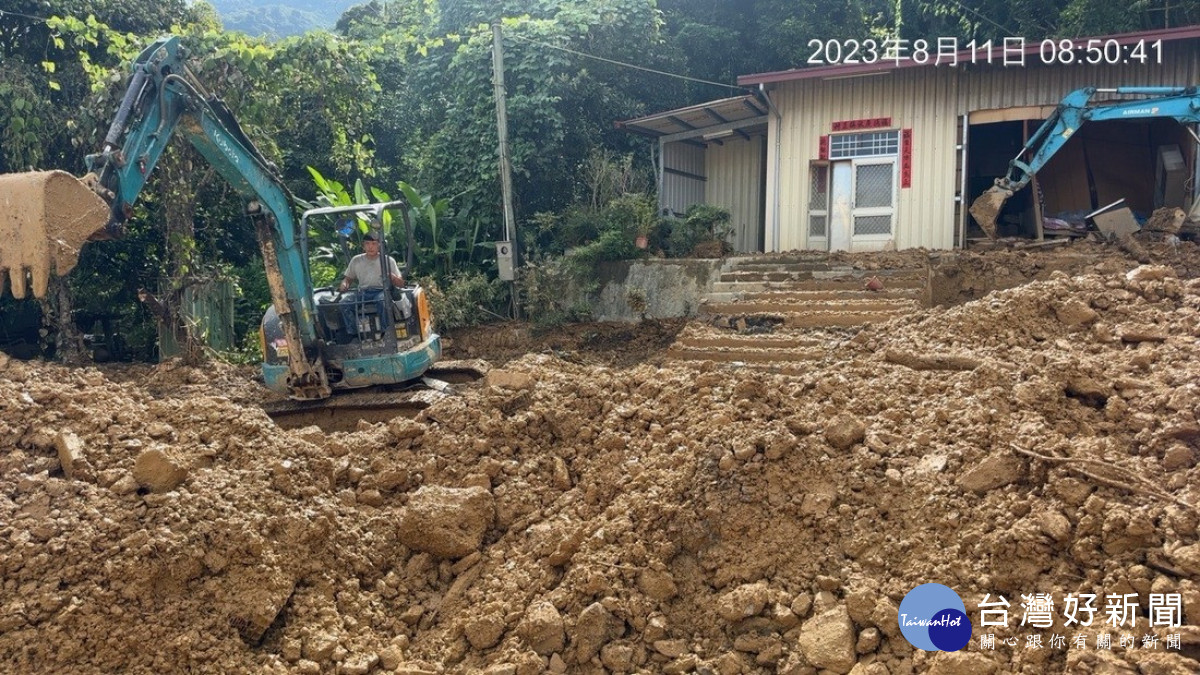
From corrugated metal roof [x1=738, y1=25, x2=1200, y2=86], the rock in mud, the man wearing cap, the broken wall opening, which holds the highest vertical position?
corrugated metal roof [x1=738, y1=25, x2=1200, y2=86]

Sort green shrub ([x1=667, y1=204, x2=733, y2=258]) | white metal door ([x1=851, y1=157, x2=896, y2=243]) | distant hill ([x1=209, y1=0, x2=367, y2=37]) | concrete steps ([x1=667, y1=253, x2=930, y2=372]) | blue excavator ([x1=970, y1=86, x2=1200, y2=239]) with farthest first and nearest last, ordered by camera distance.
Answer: distant hill ([x1=209, y1=0, x2=367, y2=37])
green shrub ([x1=667, y1=204, x2=733, y2=258])
white metal door ([x1=851, y1=157, x2=896, y2=243])
blue excavator ([x1=970, y1=86, x2=1200, y2=239])
concrete steps ([x1=667, y1=253, x2=930, y2=372])

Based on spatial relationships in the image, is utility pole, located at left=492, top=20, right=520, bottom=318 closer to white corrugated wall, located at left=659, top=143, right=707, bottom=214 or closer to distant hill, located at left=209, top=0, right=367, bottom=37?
white corrugated wall, located at left=659, top=143, right=707, bottom=214

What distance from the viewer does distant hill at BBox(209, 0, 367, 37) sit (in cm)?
→ 5250

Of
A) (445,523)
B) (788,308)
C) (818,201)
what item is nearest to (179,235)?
(788,308)

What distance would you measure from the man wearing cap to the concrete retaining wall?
4966 millimetres

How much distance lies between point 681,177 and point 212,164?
33.1 feet

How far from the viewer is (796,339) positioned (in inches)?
374

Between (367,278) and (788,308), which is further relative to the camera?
(788,308)

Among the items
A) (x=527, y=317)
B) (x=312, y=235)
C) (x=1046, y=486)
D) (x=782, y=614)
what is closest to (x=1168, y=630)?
(x=1046, y=486)

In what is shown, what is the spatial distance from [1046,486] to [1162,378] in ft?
5.56

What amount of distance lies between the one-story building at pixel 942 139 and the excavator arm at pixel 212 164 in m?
7.86

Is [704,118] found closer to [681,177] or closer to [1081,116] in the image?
[681,177]

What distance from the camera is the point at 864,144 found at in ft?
45.8

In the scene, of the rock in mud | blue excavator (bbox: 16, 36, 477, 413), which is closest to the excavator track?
blue excavator (bbox: 16, 36, 477, 413)
